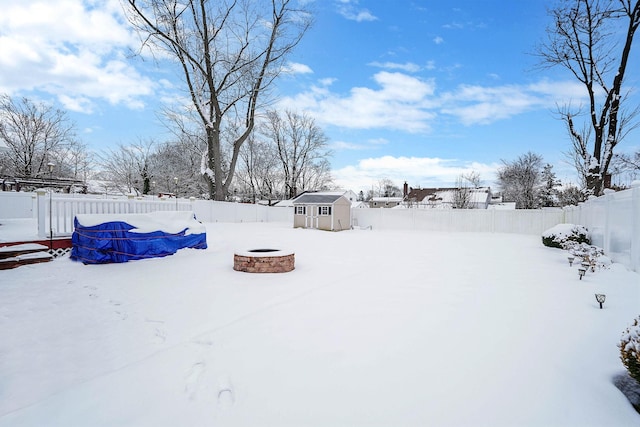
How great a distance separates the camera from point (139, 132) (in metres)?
27.0

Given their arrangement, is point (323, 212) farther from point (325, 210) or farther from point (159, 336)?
point (159, 336)

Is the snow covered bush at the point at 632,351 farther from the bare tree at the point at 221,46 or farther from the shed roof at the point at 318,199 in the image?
the bare tree at the point at 221,46

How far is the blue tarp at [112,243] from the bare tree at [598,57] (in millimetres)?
14173

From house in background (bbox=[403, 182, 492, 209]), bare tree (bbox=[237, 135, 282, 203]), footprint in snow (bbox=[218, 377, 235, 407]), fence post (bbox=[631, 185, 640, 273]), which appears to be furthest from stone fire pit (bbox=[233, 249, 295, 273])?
bare tree (bbox=[237, 135, 282, 203])

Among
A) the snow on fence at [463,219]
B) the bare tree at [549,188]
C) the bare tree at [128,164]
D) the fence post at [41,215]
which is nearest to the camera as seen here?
the fence post at [41,215]

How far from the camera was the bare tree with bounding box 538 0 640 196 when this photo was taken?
10.3 meters

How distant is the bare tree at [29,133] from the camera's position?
20703 mm

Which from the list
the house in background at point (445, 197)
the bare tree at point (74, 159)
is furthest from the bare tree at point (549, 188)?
the bare tree at point (74, 159)

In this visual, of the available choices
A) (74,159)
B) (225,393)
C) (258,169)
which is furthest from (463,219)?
(74,159)

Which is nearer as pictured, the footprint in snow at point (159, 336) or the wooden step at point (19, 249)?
the footprint in snow at point (159, 336)

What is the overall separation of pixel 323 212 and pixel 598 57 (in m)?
12.8

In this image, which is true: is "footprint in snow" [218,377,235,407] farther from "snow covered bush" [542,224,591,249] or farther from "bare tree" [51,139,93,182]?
"bare tree" [51,139,93,182]

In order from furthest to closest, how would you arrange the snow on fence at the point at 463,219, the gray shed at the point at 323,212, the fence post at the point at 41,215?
the gray shed at the point at 323,212 → the snow on fence at the point at 463,219 → the fence post at the point at 41,215

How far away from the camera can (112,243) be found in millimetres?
5645
